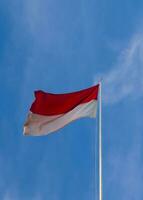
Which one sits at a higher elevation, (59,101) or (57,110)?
(59,101)

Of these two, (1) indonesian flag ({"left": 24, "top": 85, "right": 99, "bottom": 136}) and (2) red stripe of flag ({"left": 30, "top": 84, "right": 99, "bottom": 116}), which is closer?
(1) indonesian flag ({"left": 24, "top": 85, "right": 99, "bottom": 136})

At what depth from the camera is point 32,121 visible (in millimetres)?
28938

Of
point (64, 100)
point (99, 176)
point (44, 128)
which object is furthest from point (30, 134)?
point (99, 176)

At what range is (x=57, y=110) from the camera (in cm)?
2900

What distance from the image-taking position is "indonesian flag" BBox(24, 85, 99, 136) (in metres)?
28.6

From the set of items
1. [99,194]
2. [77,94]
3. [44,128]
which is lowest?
[99,194]

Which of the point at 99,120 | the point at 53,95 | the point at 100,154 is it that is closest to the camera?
the point at 100,154

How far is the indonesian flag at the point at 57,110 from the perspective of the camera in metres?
28.6

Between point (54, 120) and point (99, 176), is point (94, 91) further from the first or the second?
point (99, 176)

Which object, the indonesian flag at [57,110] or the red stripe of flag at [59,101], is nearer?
the indonesian flag at [57,110]

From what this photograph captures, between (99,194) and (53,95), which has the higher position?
(53,95)

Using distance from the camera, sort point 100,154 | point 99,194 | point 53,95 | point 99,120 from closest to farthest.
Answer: point 99,194 < point 100,154 < point 99,120 < point 53,95

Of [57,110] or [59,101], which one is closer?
[57,110]

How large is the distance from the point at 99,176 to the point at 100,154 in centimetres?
139
